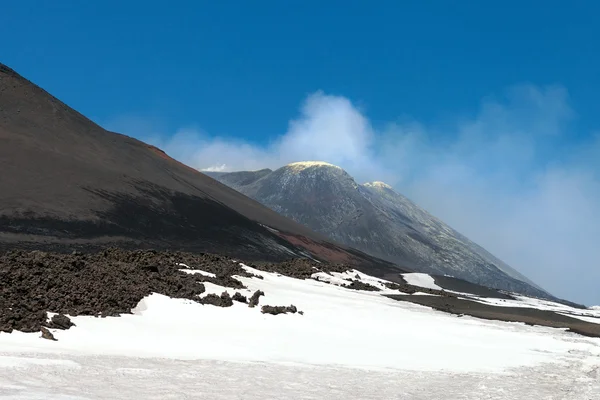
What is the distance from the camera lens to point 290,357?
12141 millimetres

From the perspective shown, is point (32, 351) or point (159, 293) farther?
point (159, 293)

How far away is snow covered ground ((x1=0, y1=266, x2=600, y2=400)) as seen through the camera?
813 centimetres

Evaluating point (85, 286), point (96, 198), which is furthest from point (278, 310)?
point (96, 198)

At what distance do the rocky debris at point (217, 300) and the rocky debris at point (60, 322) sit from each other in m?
5.23

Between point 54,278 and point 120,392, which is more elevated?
point 54,278

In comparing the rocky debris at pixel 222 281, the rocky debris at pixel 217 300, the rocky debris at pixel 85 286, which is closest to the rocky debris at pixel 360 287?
the rocky debris at pixel 85 286

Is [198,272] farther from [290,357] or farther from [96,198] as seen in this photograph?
[96,198]

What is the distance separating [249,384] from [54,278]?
7.96 m

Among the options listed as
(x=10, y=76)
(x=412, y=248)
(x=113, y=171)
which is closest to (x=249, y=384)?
(x=113, y=171)

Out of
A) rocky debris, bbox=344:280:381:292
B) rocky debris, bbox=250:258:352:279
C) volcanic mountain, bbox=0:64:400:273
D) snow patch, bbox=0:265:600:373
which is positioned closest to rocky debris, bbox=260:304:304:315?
snow patch, bbox=0:265:600:373

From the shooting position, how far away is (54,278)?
14.4 metres

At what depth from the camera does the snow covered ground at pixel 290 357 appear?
8.13 meters

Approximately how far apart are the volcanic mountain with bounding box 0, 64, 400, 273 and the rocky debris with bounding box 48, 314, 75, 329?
2702 cm

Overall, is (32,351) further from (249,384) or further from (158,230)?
(158,230)
